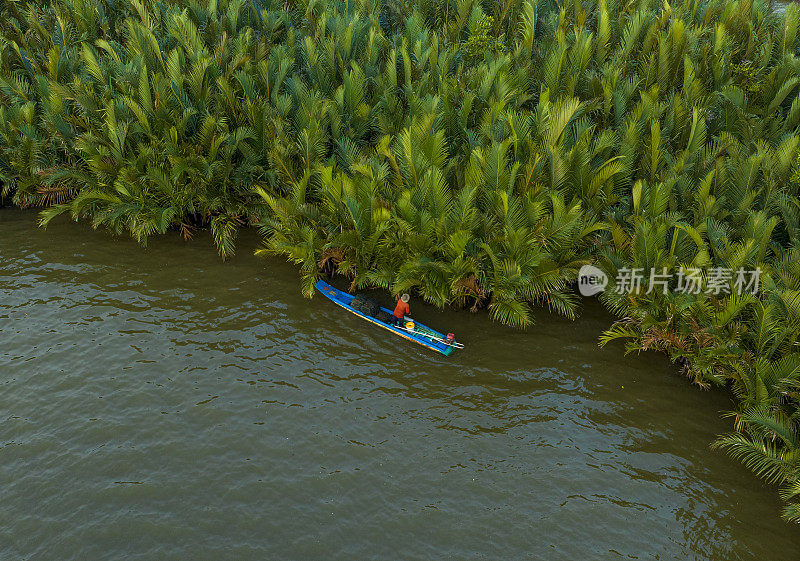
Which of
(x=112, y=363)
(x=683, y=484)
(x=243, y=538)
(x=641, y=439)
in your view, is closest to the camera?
(x=243, y=538)

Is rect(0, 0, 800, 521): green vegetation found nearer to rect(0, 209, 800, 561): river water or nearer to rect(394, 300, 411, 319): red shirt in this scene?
rect(394, 300, 411, 319): red shirt

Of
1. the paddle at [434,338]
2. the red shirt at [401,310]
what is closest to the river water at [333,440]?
the paddle at [434,338]

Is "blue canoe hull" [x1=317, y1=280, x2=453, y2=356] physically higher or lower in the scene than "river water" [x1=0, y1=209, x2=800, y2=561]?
higher

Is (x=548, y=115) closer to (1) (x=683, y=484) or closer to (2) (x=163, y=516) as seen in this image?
(1) (x=683, y=484)

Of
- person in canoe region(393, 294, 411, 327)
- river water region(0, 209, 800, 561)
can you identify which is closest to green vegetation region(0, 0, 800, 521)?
person in canoe region(393, 294, 411, 327)

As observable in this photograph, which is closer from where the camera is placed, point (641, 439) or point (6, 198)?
point (641, 439)

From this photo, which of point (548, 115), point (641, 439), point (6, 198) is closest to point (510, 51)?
point (548, 115)
